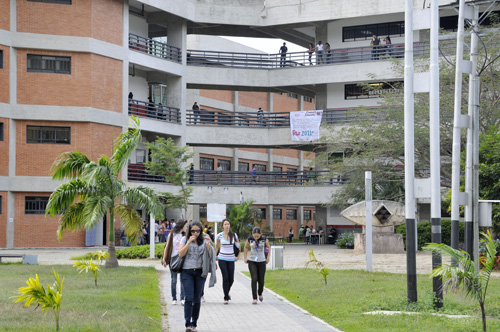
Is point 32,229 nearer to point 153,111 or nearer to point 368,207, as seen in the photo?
point 153,111

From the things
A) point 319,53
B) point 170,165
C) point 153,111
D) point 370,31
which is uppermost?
point 370,31

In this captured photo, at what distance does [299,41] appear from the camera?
57469 millimetres

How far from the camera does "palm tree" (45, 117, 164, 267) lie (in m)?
24.7

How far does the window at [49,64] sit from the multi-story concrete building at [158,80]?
0.05 metres

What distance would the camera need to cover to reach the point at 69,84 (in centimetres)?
4247

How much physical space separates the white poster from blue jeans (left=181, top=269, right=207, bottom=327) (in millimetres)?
36298

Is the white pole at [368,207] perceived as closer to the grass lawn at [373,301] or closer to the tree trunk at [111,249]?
the grass lawn at [373,301]

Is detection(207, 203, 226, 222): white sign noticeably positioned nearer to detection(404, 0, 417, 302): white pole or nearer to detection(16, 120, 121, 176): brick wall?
detection(16, 120, 121, 176): brick wall

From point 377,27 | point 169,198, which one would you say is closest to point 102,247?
point 169,198

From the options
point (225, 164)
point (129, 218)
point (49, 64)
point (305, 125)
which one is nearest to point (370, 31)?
point (305, 125)

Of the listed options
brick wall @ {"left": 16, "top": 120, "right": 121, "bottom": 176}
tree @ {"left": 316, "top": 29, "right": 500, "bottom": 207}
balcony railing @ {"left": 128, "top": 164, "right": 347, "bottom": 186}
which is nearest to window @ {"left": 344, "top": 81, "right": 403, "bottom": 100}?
balcony railing @ {"left": 128, "top": 164, "right": 347, "bottom": 186}

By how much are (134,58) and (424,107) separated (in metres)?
17.7

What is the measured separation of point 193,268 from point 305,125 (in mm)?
36872

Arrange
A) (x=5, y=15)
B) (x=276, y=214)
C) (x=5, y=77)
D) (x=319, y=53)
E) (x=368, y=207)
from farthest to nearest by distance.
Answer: (x=276, y=214) < (x=319, y=53) < (x=5, y=77) < (x=5, y=15) < (x=368, y=207)
